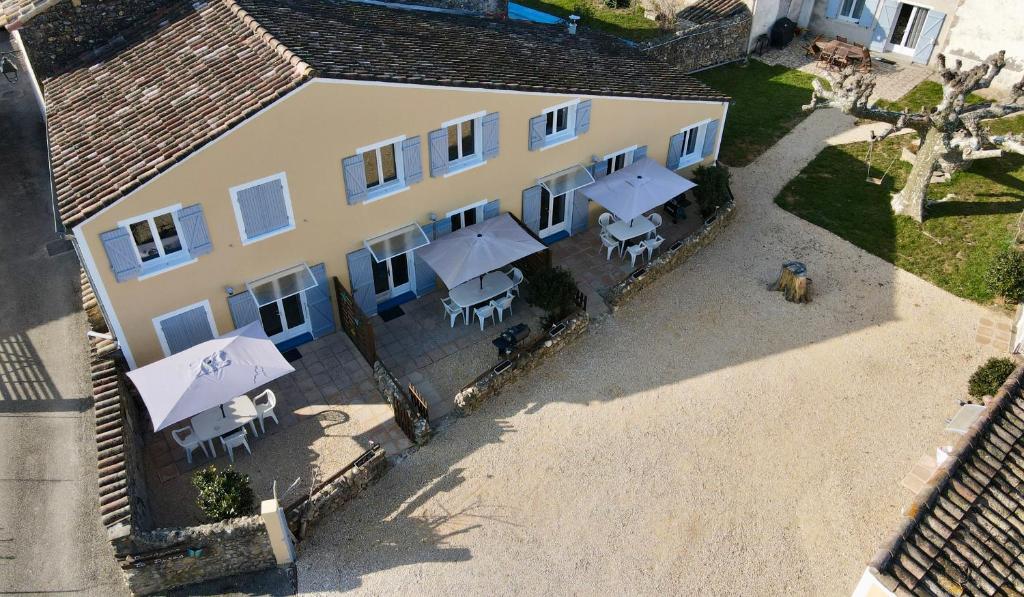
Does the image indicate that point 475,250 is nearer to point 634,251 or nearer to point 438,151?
A: point 438,151

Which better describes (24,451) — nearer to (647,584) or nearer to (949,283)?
(647,584)

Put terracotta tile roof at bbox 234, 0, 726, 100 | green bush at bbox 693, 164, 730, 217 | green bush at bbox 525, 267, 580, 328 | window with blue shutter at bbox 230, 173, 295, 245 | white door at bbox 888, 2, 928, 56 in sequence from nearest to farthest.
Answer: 1. window with blue shutter at bbox 230, 173, 295, 245
2. terracotta tile roof at bbox 234, 0, 726, 100
3. green bush at bbox 525, 267, 580, 328
4. green bush at bbox 693, 164, 730, 217
5. white door at bbox 888, 2, 928, 56

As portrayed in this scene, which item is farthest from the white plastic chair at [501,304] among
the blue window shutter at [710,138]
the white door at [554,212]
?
the blue window shutter at [710,138]

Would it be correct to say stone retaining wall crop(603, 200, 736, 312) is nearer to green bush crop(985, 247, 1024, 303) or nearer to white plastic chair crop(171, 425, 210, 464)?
green bush crop(985, 247, 1024, 303)

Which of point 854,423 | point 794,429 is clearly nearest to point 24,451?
point 794,429

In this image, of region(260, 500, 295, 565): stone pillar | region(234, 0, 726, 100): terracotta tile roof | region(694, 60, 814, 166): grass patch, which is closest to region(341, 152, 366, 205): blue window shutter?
region(234, 0, 726, 100): terracotta tile roof

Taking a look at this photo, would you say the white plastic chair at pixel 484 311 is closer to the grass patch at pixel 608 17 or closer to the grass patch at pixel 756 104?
the grass patch at pixel 756 104

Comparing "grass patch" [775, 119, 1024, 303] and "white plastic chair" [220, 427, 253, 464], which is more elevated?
"grass patch" [775, 119, 1024, 303]
